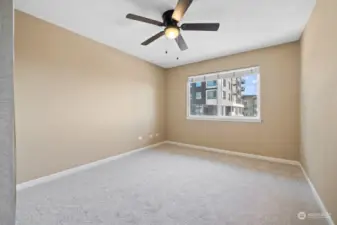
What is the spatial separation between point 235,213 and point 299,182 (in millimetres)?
1388

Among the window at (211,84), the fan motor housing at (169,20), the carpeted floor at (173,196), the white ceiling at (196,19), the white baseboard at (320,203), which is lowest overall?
the carpeted floor at (173,196)

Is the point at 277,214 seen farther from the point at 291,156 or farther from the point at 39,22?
the point at 39,22

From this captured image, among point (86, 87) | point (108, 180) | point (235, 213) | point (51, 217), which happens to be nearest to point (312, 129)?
point (235, 213)

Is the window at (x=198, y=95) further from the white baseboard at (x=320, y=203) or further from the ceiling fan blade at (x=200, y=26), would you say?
the white baseboard at (x=320, y=203)

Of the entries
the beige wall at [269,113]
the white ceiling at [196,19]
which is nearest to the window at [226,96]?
the beige wall at [269,113]

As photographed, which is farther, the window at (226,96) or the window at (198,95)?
the window at (198,95)

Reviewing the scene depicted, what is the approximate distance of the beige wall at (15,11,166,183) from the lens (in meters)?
2.50

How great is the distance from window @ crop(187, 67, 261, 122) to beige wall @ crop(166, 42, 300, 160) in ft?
0.46

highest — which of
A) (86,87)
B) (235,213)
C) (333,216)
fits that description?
(86,87)

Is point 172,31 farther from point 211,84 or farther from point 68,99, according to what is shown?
point 211,84

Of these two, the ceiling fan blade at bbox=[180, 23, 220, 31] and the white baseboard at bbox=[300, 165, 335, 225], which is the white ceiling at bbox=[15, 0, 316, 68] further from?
the white baseboard at bbox=[300, 165, 335, 225]

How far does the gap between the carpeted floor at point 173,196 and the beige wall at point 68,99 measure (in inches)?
18.0

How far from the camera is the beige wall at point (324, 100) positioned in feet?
5.25

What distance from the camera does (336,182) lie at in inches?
60.0
